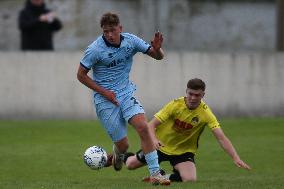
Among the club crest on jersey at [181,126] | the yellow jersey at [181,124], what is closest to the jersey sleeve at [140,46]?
→ the yellow jersey at [181,124]

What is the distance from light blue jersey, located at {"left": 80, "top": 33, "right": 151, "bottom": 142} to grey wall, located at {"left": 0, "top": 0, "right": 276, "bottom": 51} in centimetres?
1663

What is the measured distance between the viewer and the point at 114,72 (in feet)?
38.1

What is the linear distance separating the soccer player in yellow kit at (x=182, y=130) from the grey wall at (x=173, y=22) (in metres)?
15.9

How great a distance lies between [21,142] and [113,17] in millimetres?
6337

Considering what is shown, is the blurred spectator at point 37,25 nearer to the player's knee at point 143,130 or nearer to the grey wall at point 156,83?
the grey wall at point 156,83

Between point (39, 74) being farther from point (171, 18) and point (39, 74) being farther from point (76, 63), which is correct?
point (171, 18)

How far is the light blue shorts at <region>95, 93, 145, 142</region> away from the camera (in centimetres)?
1150

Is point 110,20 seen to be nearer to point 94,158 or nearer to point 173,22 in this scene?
point 94,158

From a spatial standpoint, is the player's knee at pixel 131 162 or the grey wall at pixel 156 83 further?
the grey wall at pixel 156 83

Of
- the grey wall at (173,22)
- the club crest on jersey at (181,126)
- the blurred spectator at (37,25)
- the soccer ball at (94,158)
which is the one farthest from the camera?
the grey wall at (173,22)

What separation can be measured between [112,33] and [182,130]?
6.02ft

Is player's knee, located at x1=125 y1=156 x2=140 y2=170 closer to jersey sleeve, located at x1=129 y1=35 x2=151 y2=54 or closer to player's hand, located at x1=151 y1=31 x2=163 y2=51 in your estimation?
jersey sleeve, located at x1=129 y1=35 x2=151 y2=54

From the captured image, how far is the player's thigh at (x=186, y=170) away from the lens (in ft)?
40.4

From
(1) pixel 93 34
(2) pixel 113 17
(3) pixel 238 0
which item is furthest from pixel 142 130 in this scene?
(3) pixel 238 0
